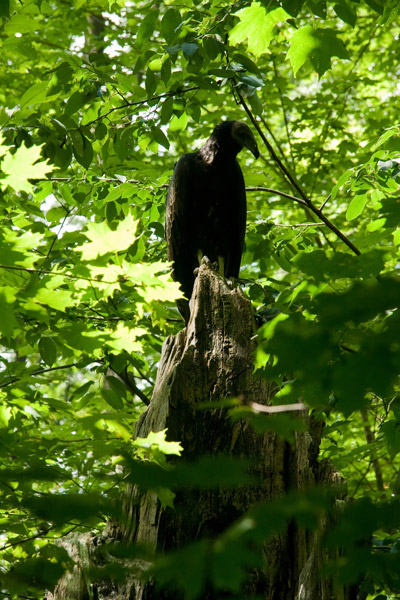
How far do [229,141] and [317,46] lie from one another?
3.55ft

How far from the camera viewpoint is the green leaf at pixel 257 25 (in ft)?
8.04

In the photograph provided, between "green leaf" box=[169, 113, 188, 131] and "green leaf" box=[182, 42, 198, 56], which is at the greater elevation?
"green leaf" box=[169, 113, 188, 131]

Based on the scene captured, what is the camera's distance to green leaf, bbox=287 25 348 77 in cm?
247

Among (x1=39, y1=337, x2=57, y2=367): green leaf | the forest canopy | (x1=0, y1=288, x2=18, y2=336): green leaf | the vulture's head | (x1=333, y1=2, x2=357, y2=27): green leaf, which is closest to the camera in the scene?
the forest canopy

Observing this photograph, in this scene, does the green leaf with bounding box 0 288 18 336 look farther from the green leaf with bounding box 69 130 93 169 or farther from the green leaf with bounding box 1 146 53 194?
the green leaf with bounding box 69 130 93 169

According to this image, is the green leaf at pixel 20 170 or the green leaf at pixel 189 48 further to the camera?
the green leaf at pixel 189 48

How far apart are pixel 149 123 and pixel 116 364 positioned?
4.53 ft

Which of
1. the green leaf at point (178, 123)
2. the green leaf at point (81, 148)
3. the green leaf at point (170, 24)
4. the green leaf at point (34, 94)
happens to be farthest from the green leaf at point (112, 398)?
the green leaf at point (170, 24)

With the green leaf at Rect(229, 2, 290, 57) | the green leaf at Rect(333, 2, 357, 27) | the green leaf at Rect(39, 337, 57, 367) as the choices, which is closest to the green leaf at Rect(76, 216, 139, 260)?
the green leaf at Rect(39, 337, 57, 367)

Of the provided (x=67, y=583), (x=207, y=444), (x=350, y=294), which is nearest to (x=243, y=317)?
(x=207, y=444)

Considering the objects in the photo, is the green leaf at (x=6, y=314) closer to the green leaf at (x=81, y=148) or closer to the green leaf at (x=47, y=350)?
the green leaf at (x=47, y=350)

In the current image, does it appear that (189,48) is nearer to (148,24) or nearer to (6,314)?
(148,24)

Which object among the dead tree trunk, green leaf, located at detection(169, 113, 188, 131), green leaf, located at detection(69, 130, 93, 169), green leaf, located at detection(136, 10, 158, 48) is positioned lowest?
the dead tree trunk

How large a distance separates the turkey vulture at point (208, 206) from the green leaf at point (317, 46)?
0.94 m
